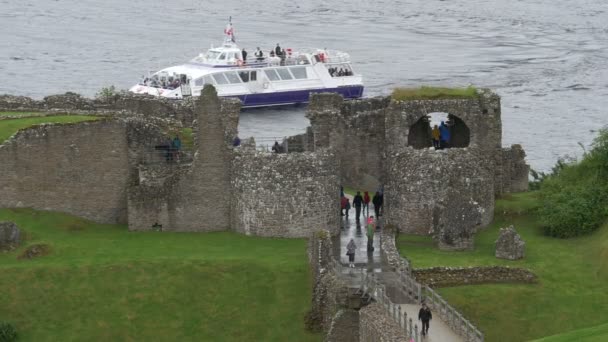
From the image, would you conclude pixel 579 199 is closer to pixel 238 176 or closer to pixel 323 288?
pixel 323 288

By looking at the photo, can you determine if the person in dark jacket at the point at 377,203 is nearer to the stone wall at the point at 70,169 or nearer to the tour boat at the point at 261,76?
the stone wall at the point at 70,169

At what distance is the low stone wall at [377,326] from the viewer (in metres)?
46.9

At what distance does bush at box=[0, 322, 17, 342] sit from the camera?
173ft

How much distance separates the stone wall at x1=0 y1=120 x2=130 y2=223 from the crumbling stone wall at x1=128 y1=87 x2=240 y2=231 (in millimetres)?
1053

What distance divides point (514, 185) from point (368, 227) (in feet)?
36.1

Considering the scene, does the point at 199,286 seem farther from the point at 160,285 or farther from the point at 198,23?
the point at 198,23

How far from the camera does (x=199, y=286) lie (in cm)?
5509

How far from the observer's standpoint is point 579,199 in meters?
60.3

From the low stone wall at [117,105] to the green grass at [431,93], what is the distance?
29.6 ft

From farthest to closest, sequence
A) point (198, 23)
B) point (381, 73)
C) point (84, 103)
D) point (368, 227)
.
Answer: point (198, 23) → point (381, 73) → point (84, 103) → point (368, 227)

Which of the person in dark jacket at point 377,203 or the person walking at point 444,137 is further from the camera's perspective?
the person walking at point 444,137

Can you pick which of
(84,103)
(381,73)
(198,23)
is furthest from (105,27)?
(84,103)

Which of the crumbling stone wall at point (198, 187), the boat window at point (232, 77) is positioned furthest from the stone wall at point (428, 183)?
the boat window at point (232, 77)

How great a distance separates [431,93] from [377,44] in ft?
255
